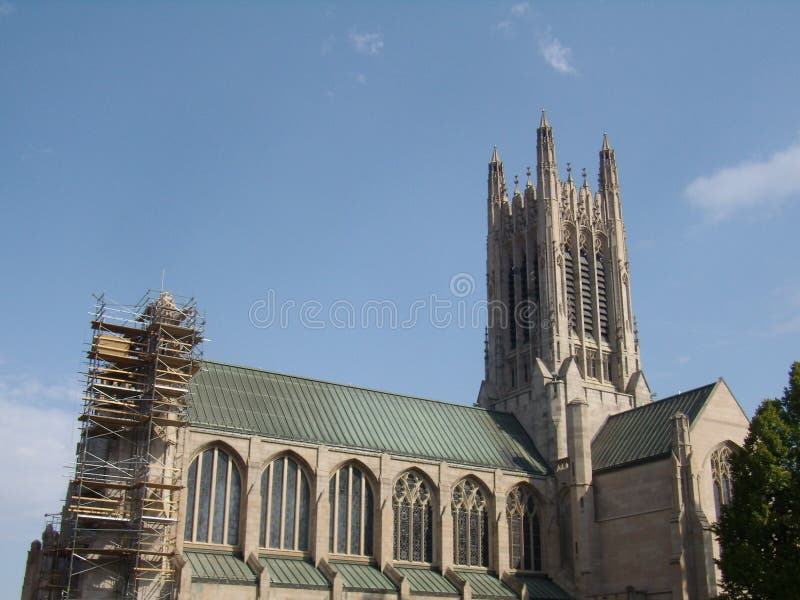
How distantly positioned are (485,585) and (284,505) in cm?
1151

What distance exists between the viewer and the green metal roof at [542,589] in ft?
163

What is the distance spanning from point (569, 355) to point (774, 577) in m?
26.8

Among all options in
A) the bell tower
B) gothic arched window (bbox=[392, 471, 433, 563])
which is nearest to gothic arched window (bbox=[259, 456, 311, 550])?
gothic arched window (bbox=[392, 471, 433, 563])

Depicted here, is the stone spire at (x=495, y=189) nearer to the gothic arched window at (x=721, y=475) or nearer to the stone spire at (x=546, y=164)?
the stone spire at (x=546, y=164)

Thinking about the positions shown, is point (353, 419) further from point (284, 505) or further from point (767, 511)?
point (767, 511)

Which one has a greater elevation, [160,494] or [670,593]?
[160,494]

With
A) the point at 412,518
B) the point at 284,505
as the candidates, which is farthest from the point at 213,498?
the point at 412,518

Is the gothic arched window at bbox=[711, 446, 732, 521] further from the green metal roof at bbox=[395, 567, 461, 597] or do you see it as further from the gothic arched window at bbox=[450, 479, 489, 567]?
the green metal roof at bbox=[395, 567, 461, 597]

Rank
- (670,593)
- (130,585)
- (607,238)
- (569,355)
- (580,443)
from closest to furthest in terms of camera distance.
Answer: (130,585), (670,593), (580,443), (569,355), (607,238)

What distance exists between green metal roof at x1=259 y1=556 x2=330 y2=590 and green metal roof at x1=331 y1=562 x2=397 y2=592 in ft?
4.13

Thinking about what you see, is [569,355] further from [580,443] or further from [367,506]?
[367,506]

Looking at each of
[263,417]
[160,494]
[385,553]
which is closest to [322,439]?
[263,417]

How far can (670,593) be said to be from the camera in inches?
1823

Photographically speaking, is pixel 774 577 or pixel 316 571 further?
pixel 316 571
